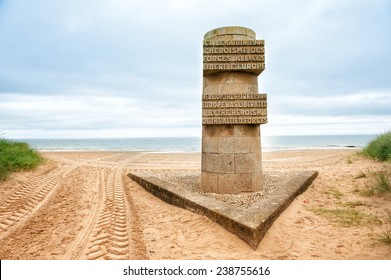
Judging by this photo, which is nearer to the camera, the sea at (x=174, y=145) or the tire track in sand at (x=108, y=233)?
the tire track in sand at (x=108, y=233)

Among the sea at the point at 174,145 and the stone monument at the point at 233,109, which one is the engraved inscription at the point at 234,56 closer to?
the stone monument at the point at 233,109

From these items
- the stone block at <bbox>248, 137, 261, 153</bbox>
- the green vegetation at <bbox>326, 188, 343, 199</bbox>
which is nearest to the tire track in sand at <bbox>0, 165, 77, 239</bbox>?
the stone block at <bbox>248, 137, 261, 153</bbox>

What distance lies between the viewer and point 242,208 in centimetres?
507

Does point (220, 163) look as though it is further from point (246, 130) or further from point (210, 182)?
point (246, 130)

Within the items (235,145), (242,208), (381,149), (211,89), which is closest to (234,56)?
(211,89)

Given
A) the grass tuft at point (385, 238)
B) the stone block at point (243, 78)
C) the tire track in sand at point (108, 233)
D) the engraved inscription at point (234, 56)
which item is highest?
the engraved inscription at point (234, 56)

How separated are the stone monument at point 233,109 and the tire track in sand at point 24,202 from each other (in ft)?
13.1

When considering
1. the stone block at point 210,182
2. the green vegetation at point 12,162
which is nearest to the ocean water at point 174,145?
the green vegetation at point 12,162

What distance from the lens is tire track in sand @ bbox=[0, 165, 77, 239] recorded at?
5125 mm

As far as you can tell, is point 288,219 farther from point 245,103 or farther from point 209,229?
point 245,103

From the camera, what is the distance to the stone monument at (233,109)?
20.1 ft

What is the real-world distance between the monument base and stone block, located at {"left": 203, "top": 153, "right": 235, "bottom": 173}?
0.88m

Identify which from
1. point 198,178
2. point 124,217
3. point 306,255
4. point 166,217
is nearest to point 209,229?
point 166,217

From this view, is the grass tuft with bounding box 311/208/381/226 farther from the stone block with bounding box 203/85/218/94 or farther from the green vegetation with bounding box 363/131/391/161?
the green vegetation with bounding box 363/131/391/161
